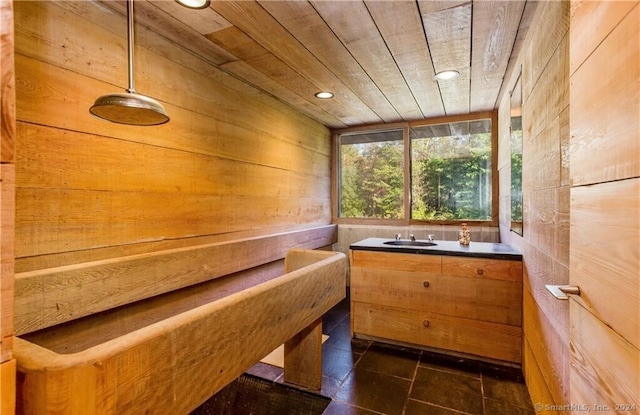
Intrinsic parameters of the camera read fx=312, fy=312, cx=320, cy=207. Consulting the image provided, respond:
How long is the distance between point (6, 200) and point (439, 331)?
257 centimetres

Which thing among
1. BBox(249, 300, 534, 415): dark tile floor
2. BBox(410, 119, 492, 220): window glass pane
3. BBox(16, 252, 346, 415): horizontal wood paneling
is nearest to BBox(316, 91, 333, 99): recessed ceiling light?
BBox(410, 119, 492, 220): window glass pane

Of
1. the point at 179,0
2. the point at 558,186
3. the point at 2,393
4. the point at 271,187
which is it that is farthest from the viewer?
the point at 271,187

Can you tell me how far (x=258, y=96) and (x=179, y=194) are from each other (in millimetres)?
1169

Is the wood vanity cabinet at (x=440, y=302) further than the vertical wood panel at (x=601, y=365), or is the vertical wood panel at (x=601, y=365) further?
the wood vanity cabinet at (x=440, y=302)

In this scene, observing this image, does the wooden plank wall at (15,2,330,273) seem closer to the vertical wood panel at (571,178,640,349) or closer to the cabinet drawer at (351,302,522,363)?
the cabinet drawer at (351,302,522,363)

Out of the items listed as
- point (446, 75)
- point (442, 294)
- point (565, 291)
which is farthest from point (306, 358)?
point (446, 75)

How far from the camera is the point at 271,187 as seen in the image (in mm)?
2809

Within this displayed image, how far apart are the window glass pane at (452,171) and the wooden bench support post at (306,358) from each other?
7.03 feet

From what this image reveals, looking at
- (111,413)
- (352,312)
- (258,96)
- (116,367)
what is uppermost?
(258,96)

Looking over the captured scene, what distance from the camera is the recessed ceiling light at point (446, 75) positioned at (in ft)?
7.45

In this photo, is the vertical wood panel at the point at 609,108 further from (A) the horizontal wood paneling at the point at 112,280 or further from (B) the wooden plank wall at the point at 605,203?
(A) the horizontal wood paneling at the point at 112,280

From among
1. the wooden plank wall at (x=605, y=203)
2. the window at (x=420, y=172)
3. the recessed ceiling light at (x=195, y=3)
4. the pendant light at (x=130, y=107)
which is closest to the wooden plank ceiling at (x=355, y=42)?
the recessed ceiling light at (x=195, y=3)

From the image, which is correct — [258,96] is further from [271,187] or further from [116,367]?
[116,367]

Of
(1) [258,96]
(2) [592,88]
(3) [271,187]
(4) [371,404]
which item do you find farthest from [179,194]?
(2) [592,88]
